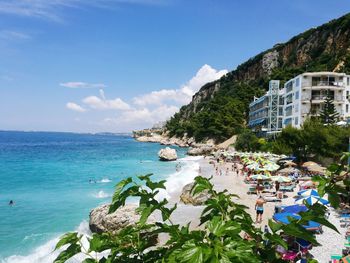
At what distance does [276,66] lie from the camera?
424ft

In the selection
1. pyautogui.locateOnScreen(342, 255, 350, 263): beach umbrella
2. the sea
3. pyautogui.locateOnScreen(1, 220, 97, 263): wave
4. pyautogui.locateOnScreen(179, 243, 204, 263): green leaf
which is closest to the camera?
pyautogui.locateOnScreen(179, 243, 204, 263): green leaf

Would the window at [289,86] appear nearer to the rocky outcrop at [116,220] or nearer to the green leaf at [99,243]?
the rocky outcrop at [116,220]

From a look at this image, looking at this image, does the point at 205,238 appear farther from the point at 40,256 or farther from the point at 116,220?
the point at 40,256

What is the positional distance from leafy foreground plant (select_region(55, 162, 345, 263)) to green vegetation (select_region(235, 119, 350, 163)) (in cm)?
3202

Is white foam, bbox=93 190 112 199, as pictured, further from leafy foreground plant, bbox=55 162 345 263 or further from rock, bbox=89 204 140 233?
leafy foreground plant, bbox=55 162 345 263

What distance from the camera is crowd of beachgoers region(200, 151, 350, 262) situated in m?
12.4

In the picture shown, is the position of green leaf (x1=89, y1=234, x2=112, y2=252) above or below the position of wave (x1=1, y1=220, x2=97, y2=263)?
above

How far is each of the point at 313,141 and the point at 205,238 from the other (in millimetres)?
41874

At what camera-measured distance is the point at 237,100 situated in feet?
368

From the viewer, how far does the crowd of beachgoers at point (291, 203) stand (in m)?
12.4

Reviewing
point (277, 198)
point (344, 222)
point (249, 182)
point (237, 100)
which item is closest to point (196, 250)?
point (344, 222)

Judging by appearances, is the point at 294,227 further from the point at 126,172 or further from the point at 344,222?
the point at 126,172

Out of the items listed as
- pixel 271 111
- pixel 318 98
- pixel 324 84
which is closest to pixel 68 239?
pixel 318 98

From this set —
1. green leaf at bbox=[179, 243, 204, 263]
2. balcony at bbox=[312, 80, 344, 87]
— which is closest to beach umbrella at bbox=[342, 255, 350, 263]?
green leaf at bbox=[179, 243, 204, 263]
